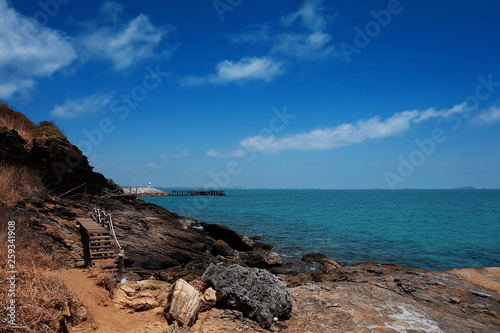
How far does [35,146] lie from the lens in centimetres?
2166

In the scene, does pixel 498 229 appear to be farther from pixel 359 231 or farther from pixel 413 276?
pixel 413 276

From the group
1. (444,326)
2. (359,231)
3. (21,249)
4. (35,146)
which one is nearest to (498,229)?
(359,231)

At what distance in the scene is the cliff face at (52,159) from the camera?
1880 cm

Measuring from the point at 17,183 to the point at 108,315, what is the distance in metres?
15.3

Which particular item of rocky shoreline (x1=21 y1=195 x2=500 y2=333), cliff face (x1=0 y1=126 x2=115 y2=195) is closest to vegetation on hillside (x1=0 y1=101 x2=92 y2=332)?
rocky shoreline (x1=21 y1=195 x2=500 y2=333)

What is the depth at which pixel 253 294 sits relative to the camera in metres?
7.23

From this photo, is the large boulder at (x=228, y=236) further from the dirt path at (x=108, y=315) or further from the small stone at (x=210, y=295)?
the dirt path at (x=108, y=315)

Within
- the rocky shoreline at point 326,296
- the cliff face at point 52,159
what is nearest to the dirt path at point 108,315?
the rocky shoreline at point 326,296

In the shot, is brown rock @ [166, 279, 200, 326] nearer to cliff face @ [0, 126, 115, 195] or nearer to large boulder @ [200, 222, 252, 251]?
cliff face @ [0, 126, 115, 195]

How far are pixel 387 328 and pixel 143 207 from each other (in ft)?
78.4

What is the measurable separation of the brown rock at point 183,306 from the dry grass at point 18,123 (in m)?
22.4

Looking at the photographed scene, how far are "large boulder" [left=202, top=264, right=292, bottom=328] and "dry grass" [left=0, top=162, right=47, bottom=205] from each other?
11306mm

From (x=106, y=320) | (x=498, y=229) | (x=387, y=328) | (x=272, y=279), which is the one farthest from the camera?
(x=498, y=229)

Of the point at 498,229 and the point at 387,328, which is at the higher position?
the point at 387,328
